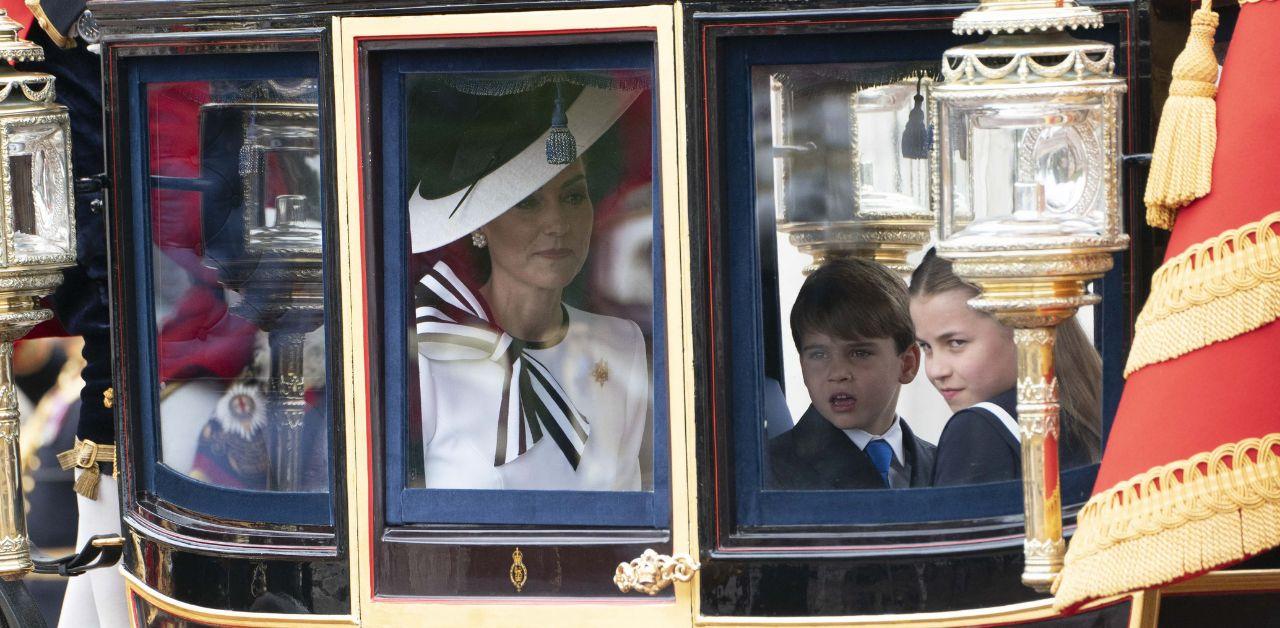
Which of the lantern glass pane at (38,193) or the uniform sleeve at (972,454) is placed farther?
the lantern glass pane at (38,193)

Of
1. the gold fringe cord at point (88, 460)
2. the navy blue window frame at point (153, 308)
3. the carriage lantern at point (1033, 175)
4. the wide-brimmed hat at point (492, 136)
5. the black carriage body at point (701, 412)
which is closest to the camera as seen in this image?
the carriage lantern at point (1033, 175)

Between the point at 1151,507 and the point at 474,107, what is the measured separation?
3.97 feet

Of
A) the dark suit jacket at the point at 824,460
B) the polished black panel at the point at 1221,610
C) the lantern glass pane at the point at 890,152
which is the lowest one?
the polished black panel at the point at 1221,610

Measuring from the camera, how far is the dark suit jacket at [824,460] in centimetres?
302

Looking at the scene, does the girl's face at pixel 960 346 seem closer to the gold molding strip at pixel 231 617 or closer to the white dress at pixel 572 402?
the white dress at pixel 572 402

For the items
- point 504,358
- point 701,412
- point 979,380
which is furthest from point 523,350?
point 979,380

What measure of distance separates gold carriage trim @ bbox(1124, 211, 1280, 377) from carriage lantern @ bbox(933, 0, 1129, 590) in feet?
0.44

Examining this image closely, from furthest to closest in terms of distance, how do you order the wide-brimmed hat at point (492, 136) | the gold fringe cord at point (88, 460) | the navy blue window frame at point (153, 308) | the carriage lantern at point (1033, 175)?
the gold fringe cord at point (88, 460), the navy blue window frame at point (153, 308), the wide-brimmed hat at point (492, 136), the carriage lantern at point (1033, 175)

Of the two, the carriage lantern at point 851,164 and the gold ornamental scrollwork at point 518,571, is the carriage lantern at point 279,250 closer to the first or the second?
the gold ornamental scrollwork at point 518,571

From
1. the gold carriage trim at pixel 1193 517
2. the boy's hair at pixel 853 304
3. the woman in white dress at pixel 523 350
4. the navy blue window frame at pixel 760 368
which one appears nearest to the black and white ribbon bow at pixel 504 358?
the woman in white dress at pixel 523 350

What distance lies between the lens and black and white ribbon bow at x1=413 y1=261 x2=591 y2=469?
10.2 ft

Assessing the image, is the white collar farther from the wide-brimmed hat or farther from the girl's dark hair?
the wide-brimmed hat

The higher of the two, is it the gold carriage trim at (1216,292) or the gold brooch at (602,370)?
the gold carriage trim at (1216,292)

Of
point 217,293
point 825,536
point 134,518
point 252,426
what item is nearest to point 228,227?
point 217,293
